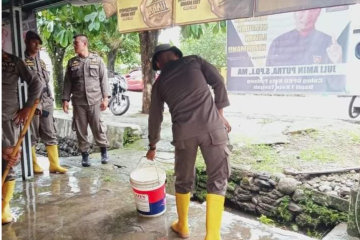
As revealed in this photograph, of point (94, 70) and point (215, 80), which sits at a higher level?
point (94, 70)

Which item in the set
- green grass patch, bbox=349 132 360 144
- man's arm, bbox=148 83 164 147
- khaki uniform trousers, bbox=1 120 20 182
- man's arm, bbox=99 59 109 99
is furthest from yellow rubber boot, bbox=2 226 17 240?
green grass patch, bbox=349 132 360 144

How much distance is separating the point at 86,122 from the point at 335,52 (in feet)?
11.0

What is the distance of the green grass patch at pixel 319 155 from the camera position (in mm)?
4084

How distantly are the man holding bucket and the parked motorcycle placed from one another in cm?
595

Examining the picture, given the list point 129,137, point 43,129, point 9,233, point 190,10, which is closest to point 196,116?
point 190,10

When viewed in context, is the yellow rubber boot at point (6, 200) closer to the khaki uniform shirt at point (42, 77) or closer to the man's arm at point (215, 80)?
the khaki uniform shirt at point (42, 77)

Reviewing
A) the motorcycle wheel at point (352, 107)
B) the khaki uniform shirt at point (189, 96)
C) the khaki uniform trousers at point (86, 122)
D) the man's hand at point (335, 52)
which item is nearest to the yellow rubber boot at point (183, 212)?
the khaki uniform shirt at point (189, 96)

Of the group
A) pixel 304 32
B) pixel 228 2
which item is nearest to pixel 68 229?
pixel 228 2

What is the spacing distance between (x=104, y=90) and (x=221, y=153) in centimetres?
243

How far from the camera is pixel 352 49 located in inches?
148

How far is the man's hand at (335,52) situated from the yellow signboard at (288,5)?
81.0 inches

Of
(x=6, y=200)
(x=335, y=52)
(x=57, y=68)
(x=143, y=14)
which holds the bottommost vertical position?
(x=6, y=200)

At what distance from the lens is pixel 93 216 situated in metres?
2.87

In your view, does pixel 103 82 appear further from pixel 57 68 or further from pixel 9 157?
pixel 57 68
